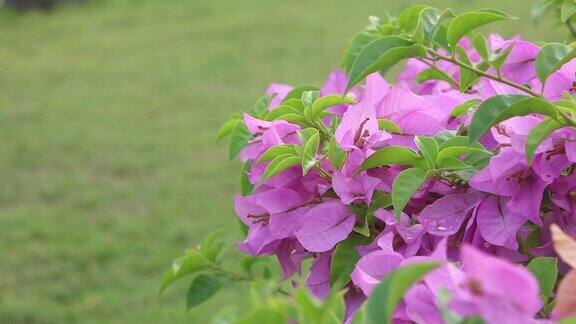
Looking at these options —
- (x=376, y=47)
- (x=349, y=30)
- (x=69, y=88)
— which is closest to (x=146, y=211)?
(x=69, y=88)

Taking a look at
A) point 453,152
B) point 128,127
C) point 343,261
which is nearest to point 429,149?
point 453,152

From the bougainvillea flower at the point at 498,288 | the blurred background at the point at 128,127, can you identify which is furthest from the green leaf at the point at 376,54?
the blurred background at the point at 128,127

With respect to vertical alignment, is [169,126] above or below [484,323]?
below

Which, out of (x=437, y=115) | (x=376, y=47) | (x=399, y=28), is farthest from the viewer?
(x=399, y=28)

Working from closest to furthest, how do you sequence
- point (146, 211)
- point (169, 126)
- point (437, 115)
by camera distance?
point (437, 115)
point (146, 211)
point (169, 126)

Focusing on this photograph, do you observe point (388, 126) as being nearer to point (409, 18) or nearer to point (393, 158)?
point (393, 158)

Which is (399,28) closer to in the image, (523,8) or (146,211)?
(146,211)

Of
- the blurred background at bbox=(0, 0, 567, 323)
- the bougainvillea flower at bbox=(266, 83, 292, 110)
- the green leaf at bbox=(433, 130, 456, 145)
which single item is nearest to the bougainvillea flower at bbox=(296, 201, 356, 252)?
the green leaf at bbox=(433, 130, 456, 145)
